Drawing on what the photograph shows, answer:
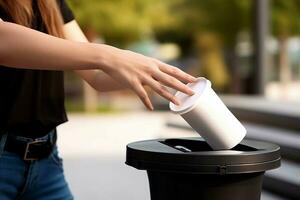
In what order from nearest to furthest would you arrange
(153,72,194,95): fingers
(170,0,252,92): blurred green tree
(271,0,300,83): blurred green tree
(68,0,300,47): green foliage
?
(153,72,194,95): fingers → (68,0,300,47): green foliage → (271,0,300,83): blurred green tree → (170,0,252,92): blurred green tree

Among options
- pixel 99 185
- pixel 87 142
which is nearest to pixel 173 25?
pixel 87 142

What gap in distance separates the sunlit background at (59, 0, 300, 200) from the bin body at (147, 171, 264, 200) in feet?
12.1

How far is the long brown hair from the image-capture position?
2160 mm

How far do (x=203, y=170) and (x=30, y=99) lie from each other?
24.5 inches

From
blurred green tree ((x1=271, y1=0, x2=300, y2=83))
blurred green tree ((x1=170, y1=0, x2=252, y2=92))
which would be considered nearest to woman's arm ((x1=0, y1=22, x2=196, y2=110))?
blurred green tree ((x1=170, y1=0, x2=252, y2=92))

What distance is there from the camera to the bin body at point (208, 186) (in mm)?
2078

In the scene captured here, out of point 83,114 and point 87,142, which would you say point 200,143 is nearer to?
point 87,142

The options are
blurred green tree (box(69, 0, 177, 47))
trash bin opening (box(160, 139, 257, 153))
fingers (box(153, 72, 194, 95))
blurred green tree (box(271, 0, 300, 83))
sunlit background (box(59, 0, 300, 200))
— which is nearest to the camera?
fingers (box(153, 72, 194, 95))

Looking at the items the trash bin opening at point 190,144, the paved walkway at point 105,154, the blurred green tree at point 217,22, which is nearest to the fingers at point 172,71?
Result: the trash bin opening at point 190,144

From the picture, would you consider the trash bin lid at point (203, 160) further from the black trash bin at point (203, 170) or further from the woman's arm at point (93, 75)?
the woman's arm at point (93, 75)

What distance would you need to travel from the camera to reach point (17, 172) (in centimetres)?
219

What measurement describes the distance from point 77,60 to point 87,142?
Result: 28.3ft

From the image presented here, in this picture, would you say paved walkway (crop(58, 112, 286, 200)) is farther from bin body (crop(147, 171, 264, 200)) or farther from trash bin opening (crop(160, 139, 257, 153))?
bin body (crop(147, 171, 264, 200))

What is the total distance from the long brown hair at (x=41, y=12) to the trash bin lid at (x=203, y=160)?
48cm
